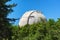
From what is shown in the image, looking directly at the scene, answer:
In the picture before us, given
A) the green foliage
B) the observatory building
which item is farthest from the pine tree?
the observatory building

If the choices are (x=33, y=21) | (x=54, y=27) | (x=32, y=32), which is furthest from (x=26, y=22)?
(x=54, y=27)

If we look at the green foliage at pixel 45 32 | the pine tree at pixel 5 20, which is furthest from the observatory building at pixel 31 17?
the pine tree at pixel 5 20

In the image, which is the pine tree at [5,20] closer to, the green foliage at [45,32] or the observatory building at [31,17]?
the green foliage at [45,32]

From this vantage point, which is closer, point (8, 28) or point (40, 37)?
point (8, 28)

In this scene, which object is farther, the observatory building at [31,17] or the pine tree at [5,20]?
the observatory building at [31,17]

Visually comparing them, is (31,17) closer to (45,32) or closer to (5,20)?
(45,32)

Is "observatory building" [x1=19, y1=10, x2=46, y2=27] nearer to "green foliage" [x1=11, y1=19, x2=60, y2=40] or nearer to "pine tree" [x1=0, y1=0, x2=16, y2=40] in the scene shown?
"green foliage" [x1=11, y1=19, x2=60, y2=40]

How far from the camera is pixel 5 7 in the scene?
2528cm

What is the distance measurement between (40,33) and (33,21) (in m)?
11.1

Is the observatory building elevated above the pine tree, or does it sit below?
above

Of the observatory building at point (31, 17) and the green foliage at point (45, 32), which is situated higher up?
the observatory building at point (31, 17)

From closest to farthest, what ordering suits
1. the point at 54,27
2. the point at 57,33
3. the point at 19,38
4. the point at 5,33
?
the point at 5,33, the point at 57,33, the point at 54,27, the point at 19,38

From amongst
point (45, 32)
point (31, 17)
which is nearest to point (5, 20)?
point (45, 32)

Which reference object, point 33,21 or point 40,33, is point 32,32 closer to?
point 40,33
